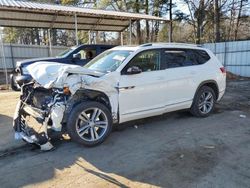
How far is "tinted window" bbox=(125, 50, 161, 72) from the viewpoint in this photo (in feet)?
17.9

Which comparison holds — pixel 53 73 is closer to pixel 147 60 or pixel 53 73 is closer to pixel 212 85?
pixel 147 60

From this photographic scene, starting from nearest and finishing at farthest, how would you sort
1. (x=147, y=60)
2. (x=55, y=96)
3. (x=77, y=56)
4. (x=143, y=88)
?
1. (x=55, y=96)
2. (x=143, y=88)
3. (x=147, y=60)
4. (x=77, y=56)

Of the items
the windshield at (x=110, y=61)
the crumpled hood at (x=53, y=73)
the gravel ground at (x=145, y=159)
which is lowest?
the gravel ground at (x=145, y=159)

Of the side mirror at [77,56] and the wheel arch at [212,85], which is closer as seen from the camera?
the wheel arch at [212,85]

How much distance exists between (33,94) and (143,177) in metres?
2.74

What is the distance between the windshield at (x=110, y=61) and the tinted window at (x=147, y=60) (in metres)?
0.21

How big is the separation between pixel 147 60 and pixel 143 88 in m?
0.67

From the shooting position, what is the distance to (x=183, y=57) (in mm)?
6320

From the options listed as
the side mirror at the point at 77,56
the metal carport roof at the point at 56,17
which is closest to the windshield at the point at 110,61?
the side mirror at the point at 77,56

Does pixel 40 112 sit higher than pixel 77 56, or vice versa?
pixel 77 56

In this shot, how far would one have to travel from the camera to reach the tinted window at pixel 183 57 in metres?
5.98

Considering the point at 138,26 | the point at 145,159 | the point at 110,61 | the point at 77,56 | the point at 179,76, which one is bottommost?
the point at 145,159

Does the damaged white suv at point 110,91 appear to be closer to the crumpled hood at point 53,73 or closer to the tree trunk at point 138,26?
the crumpled hood at point 53,73

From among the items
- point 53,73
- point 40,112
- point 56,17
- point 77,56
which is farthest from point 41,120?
point 56,17
